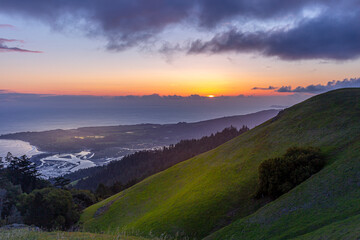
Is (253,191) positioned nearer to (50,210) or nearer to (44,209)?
(50,210)

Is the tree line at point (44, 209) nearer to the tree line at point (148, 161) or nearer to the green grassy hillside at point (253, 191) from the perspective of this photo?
the green grassy hillside at point (253, 191)

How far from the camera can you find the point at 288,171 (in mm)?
21312

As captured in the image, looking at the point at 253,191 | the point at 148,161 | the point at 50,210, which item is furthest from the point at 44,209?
the point at 148,161

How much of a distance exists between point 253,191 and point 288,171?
183 inches

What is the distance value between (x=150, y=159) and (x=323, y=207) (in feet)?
456

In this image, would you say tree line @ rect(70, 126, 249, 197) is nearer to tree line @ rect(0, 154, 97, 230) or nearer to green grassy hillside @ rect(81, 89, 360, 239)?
tree line @ rect(0, 154, 97, 230)

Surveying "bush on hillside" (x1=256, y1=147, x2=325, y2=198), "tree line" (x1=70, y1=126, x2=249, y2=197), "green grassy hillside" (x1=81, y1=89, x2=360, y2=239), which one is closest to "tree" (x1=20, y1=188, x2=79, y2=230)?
"green grassy hillside" (x1=81, y1=89, x2=360, y2=239)

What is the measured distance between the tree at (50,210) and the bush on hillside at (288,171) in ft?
98.2

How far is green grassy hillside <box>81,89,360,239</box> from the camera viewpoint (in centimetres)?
1576

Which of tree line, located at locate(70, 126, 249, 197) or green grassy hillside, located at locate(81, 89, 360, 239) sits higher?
green grassy hillside, located at locate(81, 89, 360, 239)

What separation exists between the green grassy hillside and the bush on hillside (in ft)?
4.22

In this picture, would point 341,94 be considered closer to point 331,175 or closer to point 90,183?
point 331,175

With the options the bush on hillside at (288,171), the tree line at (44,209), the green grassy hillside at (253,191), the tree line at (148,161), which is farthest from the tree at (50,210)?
the tree line at (148,161)

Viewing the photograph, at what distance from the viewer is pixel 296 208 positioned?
16.4 meters
